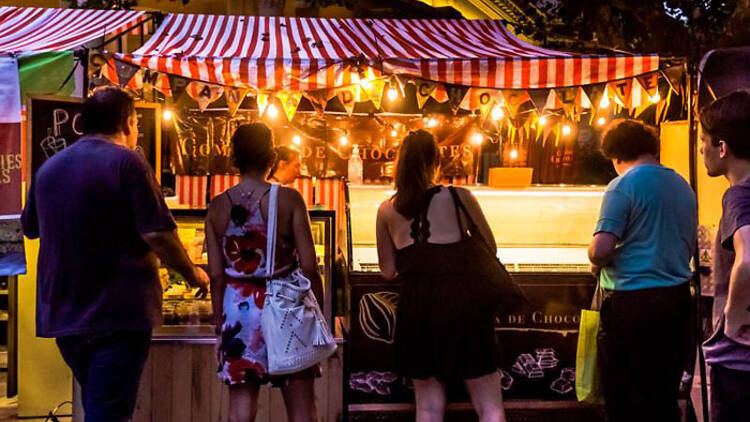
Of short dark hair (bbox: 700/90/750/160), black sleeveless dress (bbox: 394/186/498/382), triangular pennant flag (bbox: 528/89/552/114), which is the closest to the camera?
short dark hair (bbox: 700/90/750/160)

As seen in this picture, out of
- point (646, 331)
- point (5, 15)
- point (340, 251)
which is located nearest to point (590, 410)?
point (646, 331)

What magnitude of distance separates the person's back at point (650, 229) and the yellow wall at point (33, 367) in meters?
4.76

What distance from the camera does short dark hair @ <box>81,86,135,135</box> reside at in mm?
3781

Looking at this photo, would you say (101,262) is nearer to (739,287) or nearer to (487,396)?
(487,396)

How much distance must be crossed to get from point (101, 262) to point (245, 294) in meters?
0.71

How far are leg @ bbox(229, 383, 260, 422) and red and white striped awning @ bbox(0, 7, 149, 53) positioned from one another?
2798mm

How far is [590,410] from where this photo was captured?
570cm

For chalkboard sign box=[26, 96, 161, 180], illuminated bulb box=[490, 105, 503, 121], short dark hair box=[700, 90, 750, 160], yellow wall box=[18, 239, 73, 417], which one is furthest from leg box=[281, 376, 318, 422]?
illuminated bulb box=[490, 105, 503, 121]

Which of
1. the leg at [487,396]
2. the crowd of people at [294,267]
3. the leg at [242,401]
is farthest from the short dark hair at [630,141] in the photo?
the leg at [242,401]

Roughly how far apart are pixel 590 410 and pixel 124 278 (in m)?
3.64

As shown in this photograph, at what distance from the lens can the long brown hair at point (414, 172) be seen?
420 cm

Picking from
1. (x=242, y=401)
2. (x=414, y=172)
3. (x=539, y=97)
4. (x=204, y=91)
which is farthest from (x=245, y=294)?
(x=539, y=97)

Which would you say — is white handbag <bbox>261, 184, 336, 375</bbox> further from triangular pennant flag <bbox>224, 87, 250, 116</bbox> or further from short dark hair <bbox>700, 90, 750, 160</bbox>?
short dark hair <bbox>700, 90, 750, 160</bbox>

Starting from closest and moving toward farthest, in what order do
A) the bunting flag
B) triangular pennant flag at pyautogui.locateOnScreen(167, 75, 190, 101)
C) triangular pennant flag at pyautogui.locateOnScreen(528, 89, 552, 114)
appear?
triangular pennant flag at pyautogui.locateOnScreen(167, 75, 190, 101)
the bunting flag
triangular pennant flag at pyautogui.locateOnScreen(528, 89, 552, 114)
